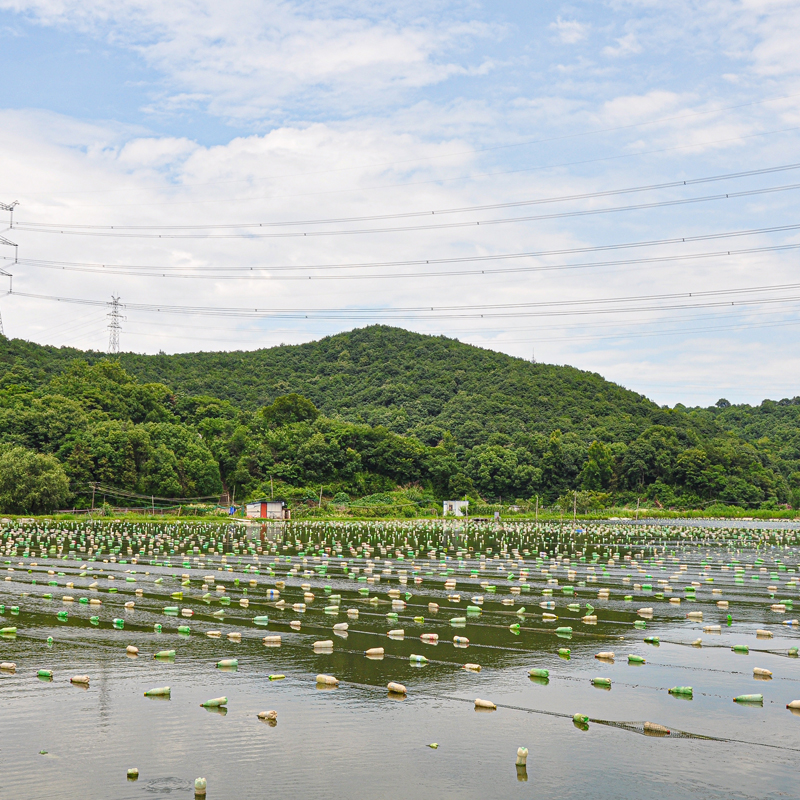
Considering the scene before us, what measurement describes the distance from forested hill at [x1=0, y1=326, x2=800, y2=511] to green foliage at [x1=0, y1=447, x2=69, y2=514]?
1.21ft

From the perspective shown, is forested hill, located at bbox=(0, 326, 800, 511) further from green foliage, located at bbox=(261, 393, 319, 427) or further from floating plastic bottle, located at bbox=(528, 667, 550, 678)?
floating plastic bottle, located at bbox=(528, 667, 550, 678)

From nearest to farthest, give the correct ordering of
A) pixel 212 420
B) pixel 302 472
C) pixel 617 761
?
1. pixel 617 761
2. pixel 302 472
3. pixel 212 420

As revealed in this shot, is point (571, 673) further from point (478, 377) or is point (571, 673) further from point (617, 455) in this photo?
point (478, 377)

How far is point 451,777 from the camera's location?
1306 centimetres

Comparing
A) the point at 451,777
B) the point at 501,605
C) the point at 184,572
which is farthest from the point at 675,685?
the point at 184,572

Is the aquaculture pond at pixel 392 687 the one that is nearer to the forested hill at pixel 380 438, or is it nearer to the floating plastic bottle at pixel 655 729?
the floating plastic bottle at pixel 655 729

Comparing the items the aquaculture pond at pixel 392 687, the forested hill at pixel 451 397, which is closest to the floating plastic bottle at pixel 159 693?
the aquaculture pond at pixel 392 687

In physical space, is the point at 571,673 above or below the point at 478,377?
below

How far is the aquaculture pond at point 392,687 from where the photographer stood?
13094mm

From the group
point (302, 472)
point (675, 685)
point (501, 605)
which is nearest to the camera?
point (675, 685)

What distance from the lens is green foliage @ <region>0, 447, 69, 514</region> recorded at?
301 ft

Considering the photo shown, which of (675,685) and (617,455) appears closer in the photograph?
(675,685)

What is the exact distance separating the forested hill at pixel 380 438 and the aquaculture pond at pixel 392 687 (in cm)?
7456

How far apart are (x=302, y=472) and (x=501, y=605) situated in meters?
109
